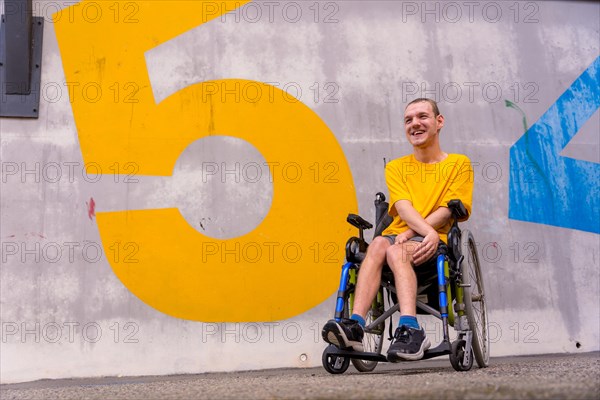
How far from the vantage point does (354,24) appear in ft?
14.8

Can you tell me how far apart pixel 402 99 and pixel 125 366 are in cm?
228

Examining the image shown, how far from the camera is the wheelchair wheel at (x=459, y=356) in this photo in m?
2.80

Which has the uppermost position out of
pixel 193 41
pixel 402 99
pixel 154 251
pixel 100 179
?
pixel 193 41

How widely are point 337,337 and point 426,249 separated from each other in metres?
0.54

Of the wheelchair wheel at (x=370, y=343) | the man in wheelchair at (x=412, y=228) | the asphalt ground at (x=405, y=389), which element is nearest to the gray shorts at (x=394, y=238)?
the man in wheelchair at (x=412, y=228)

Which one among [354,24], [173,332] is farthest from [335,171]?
[173,332]

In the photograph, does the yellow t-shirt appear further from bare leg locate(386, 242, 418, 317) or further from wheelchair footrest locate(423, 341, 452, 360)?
wheelchair footrest locate(423, 341, 452, 360)

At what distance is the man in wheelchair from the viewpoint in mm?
2703

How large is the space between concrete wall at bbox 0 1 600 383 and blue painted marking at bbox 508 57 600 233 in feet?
0.04

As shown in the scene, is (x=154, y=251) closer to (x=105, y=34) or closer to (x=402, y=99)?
(x=105, y=34)

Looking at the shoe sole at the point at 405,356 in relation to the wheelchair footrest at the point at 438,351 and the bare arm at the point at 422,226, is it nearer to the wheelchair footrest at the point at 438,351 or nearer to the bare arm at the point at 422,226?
the wheelchair footrest at the point at 438,351

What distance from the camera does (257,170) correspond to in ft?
13.8

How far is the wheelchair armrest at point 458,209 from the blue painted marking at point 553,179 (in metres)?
1.45

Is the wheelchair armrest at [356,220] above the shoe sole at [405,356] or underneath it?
above
